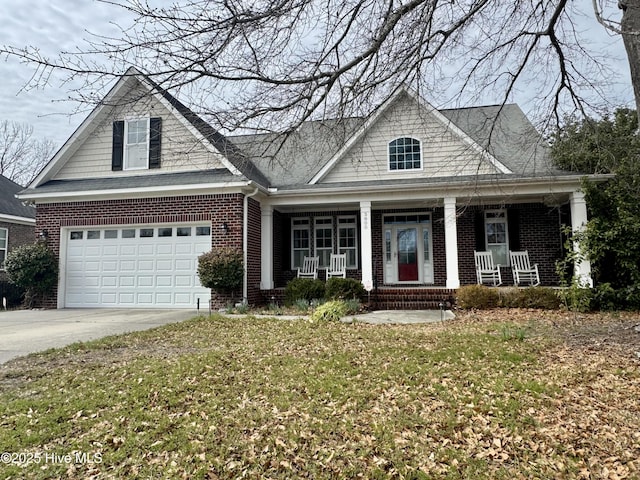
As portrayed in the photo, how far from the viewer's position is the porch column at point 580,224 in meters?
10.4

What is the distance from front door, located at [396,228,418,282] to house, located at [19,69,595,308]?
0.03 m

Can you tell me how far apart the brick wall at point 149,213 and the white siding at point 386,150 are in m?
3.17

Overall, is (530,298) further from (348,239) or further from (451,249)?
(348,239)

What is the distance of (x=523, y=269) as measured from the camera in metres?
12.7

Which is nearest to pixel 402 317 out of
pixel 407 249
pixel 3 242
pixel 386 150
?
pixel 407 249

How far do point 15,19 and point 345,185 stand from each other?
8626mm

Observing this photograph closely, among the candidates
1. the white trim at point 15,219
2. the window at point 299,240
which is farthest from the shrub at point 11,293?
Answer: the window at point 299,240

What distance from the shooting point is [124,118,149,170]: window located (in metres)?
12.8

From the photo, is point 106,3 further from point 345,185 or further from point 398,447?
point 345,185

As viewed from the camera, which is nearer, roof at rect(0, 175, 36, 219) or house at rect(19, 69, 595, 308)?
house at rect(19, 69, 595, 308)

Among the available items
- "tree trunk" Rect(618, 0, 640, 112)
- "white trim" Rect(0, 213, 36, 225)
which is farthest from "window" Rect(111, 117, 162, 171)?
"tree trunk" Rect(618, 0, 640, 112)

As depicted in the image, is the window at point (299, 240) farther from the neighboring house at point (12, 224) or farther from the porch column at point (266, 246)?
the neighboring house at point (12, 224)

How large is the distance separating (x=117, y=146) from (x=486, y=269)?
11732 millimetres

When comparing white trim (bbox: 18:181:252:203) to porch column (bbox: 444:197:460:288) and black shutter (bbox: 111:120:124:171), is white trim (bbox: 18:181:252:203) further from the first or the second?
porch column (bbox: 444:197:460:288)
